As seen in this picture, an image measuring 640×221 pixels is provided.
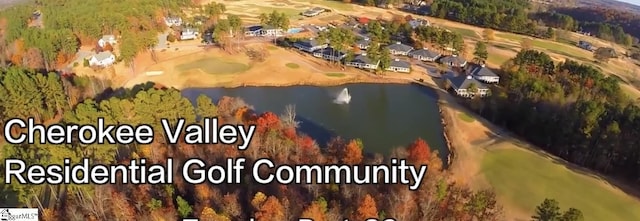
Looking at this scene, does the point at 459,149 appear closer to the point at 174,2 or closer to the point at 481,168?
→ the point at 481,168

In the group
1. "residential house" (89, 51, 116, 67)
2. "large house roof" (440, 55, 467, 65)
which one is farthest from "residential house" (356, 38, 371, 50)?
"residential house" (89, 51, 116, 67)

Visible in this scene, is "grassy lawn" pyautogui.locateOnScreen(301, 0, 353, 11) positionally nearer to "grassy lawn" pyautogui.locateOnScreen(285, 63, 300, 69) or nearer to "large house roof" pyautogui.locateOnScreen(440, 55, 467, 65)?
"large house roof" pyautogui.locateOnScreen(440, 55, 467, 65)

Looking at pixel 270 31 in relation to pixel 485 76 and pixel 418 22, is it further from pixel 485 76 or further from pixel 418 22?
pixel 485 76

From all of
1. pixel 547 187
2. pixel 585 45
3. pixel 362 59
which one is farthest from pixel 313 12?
pixel 547 187

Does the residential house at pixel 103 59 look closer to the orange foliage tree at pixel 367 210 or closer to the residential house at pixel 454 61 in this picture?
the residential house at pixel 454 61

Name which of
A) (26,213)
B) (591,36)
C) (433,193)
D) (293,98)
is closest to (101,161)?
(26,213)

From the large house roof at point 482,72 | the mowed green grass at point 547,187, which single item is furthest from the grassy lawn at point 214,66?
the mowed green grass at point 547,187
